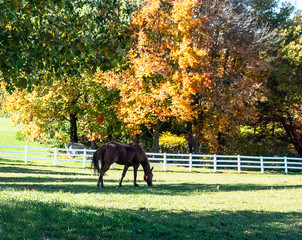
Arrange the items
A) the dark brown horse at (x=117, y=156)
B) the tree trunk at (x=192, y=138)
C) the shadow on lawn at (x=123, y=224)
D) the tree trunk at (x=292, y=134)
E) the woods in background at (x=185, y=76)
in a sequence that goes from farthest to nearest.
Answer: the tree trunk at (x=292, y=134), the tree trunk at (x=192, y=138), the woods in background at (x=185, y=76), the dark brown horse at (x=117, y=156), the shadow on lawn at (x=123, y=224)

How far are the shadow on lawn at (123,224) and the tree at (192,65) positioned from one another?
17.3 m

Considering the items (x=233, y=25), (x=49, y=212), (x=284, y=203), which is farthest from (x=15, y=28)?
(x=233, y=25)

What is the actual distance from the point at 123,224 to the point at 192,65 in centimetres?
1915

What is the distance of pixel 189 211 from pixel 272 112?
2635 centimetres

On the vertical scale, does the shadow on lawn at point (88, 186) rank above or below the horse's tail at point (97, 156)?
below

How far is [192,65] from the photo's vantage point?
978 inches

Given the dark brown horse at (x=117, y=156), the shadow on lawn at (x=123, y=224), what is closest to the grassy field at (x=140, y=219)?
the shadow on lawn at (x=123, y=224)

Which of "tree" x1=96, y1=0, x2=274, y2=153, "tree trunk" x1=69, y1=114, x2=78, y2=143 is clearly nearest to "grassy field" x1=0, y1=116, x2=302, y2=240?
"tree" x1=96, y1=0, x2=274, y2=153

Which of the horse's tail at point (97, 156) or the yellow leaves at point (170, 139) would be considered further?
the yellow leaves at point (170, 139)

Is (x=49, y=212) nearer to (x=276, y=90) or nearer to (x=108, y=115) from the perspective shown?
(x=108, y=115)

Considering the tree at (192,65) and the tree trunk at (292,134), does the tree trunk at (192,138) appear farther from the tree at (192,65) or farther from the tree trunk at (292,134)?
the tree trunk at (292,134)

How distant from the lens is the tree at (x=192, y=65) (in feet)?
83.1

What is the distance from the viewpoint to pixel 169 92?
82.2 ft

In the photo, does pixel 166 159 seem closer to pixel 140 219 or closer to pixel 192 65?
pixel 192 65
